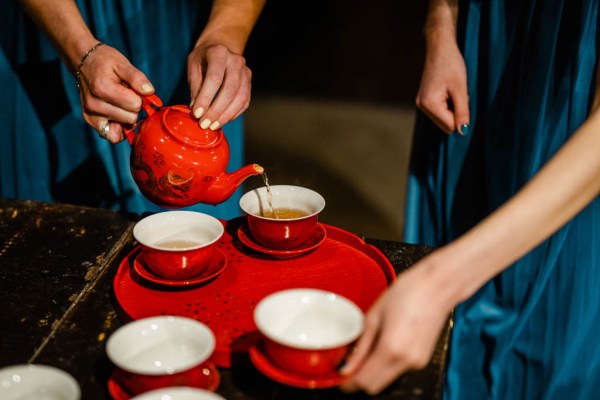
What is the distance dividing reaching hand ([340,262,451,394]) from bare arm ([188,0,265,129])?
584 millimetres

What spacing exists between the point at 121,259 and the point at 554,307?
1143mm

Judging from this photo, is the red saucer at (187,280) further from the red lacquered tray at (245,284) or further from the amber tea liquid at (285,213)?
the amber tea liquid at (285,213)

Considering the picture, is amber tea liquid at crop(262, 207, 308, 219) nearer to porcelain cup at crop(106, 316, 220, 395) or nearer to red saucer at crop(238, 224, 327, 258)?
red saucer at crop(238, 224, 327, 258)

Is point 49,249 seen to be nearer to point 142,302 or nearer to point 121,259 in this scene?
point 121,259

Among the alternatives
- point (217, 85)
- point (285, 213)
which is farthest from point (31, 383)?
point (217, 85)

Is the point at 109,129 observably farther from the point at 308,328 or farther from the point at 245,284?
the point at 308,328

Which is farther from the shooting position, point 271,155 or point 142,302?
point 271,155

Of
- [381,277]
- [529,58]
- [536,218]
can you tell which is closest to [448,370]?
[381,277]

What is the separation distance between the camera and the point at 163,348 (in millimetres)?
938

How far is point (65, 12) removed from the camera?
1.57 m

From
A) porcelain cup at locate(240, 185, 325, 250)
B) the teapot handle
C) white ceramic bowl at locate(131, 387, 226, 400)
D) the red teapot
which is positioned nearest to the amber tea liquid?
porcelain cup at locate(240, 185, 325, 250)

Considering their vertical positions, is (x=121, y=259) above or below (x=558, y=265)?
above

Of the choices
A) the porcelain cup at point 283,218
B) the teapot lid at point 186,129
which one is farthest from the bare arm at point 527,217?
the teapot lid at point 186,129

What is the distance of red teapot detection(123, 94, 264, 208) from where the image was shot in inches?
46.8
